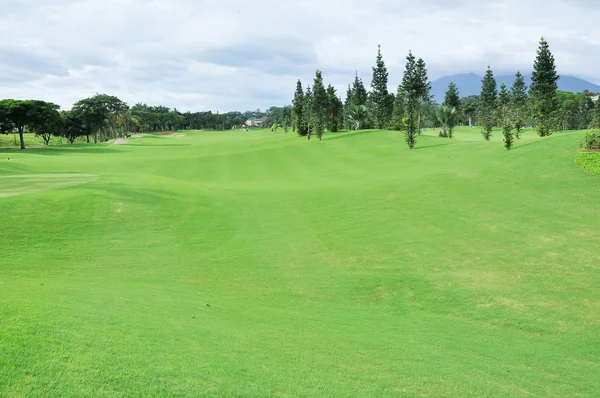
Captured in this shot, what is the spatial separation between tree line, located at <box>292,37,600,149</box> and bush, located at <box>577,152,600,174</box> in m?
24.4

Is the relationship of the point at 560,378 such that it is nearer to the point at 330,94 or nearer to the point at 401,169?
the point at 401,169

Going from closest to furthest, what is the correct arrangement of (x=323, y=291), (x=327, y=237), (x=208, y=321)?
(x=208, y=321), (x=323, y=291), (x=327, y=237)

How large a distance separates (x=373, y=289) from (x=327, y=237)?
4751 millimetres

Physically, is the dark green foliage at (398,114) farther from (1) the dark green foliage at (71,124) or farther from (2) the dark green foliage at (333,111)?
(1) the dark green foliage at (71,124)

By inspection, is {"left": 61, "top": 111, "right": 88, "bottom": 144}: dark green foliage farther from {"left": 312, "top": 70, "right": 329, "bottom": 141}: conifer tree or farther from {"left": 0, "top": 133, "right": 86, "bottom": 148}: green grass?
{"left": 312, "top": 70, "right": 329, "bottom": 141}: conifer tree

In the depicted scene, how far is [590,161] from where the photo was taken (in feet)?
73.7

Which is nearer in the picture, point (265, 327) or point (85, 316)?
point (85, 316)

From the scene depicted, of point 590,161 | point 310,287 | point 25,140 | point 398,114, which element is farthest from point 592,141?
point 25,140

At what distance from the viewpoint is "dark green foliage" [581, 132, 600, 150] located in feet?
77.9

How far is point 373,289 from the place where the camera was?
482 inches

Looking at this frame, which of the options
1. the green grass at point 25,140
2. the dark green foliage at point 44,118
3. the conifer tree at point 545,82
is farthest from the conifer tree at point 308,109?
the green grass at point 25,140

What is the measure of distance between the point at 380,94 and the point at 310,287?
240 feet

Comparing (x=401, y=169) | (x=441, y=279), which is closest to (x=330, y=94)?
(x=401, y=169)

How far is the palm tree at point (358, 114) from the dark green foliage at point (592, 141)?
54683mm
